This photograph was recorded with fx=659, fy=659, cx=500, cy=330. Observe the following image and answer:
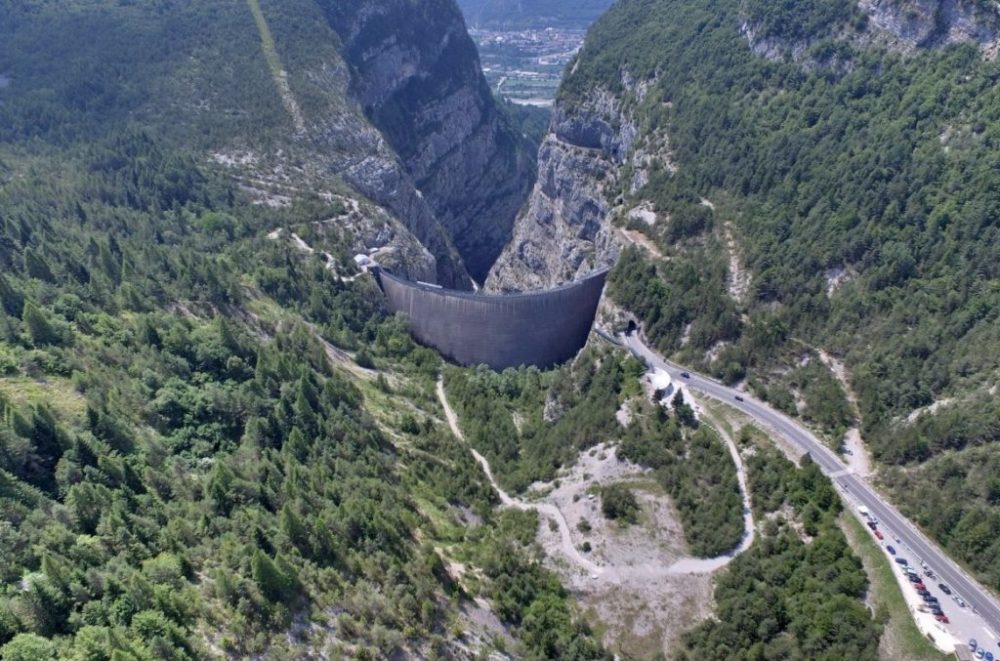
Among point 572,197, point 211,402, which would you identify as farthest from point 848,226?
point 211,402

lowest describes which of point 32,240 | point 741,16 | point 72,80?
point 32,240

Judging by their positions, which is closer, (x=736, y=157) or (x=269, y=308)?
(x=269, y=308)

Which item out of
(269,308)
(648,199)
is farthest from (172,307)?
(648,199)

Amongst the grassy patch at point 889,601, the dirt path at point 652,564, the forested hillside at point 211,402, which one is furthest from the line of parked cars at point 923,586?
the forested hillside at point 211,402

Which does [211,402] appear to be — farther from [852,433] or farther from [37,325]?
[852,433]

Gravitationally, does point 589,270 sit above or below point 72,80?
below

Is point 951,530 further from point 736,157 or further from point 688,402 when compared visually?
point 736,157

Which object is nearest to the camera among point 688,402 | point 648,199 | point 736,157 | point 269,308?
point 688,402
